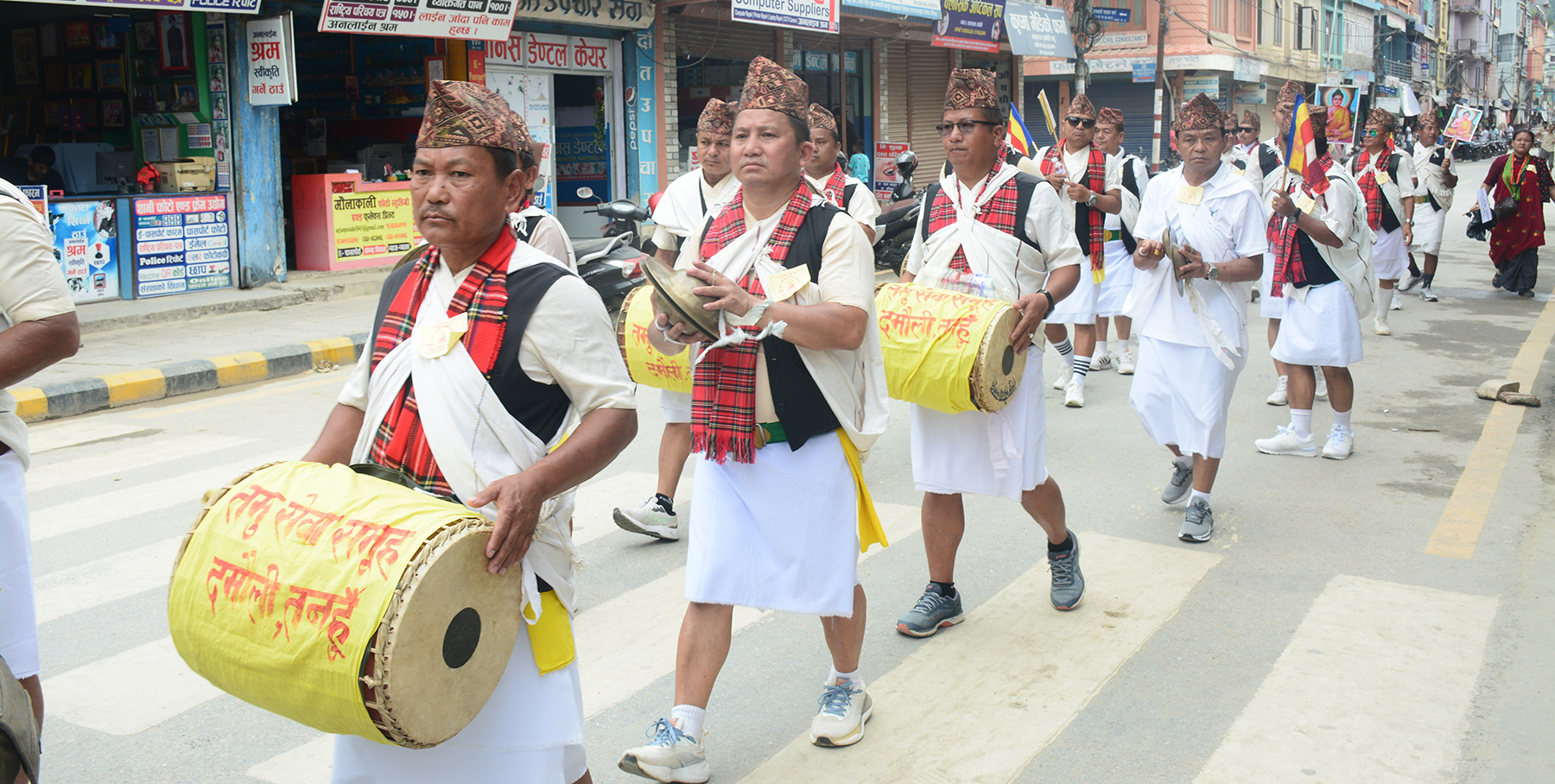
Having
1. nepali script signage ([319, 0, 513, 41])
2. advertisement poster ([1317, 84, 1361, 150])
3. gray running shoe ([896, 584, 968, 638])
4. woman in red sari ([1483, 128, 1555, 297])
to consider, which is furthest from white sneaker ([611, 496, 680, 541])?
woman in red sari ([1483, 128, 1555, 297])

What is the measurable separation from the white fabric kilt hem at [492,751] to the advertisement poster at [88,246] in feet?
34.2

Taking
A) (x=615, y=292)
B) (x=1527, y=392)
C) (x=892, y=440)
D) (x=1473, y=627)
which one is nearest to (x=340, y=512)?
(x=1473, y=627)

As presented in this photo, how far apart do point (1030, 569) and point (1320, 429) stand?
3671mm

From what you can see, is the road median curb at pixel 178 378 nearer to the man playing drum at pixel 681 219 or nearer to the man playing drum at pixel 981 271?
the man playing drum at pixel 681 219

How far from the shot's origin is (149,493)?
6.54 metres

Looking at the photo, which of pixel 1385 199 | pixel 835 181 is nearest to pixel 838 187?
pixel 835 181

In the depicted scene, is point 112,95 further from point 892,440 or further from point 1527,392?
point 1527,392

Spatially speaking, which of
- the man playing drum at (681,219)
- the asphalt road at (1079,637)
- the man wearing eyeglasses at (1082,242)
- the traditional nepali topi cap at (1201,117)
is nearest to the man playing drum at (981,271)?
the asphalt road at (1079,637)

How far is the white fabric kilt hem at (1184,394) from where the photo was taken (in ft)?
19.1

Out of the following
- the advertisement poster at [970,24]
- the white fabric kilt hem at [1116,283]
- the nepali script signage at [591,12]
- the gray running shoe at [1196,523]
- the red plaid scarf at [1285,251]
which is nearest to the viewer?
the gray running shoe at [1196,523]

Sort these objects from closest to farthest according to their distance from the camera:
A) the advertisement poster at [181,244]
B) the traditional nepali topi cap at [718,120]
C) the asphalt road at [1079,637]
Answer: the asphalt road at [1079,637] → the traditional nepali topi cap at [718,120] → the advertisement poster at [181,244]

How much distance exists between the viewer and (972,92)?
14.7 ft

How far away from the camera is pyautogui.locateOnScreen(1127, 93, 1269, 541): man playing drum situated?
5.82m

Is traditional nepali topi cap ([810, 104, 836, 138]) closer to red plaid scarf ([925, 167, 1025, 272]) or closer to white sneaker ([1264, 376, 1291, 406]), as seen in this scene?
red plaid scarf ([925, 167, 1025, 272])
